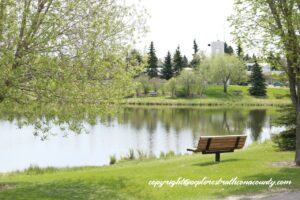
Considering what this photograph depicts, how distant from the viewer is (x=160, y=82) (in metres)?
105

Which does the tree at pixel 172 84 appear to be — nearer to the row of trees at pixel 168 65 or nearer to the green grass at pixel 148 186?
the row of trees at pixel 168 65

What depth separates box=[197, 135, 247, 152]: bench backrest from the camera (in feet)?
53.5

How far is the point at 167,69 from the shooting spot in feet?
388

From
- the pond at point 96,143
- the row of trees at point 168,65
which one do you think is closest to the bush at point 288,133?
the pond at point 96,143

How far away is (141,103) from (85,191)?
7797cm

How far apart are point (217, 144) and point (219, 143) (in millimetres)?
104

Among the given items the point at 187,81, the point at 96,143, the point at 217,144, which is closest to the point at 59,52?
the point at 217,144

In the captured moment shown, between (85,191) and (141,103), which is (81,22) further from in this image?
(141,103)

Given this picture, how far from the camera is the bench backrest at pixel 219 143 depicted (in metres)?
16.3

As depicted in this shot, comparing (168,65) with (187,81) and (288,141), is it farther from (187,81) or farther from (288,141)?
(288,141)

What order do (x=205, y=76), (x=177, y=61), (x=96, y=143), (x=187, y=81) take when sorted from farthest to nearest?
(x=177, y=61) → (x=205, y=76) → (x=187, y=81) → (x=96, y=143)

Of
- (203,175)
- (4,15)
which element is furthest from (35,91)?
(203,175)

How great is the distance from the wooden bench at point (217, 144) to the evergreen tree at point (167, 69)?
9990 cm

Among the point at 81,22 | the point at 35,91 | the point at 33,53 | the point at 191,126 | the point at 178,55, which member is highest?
the point at 178,55
